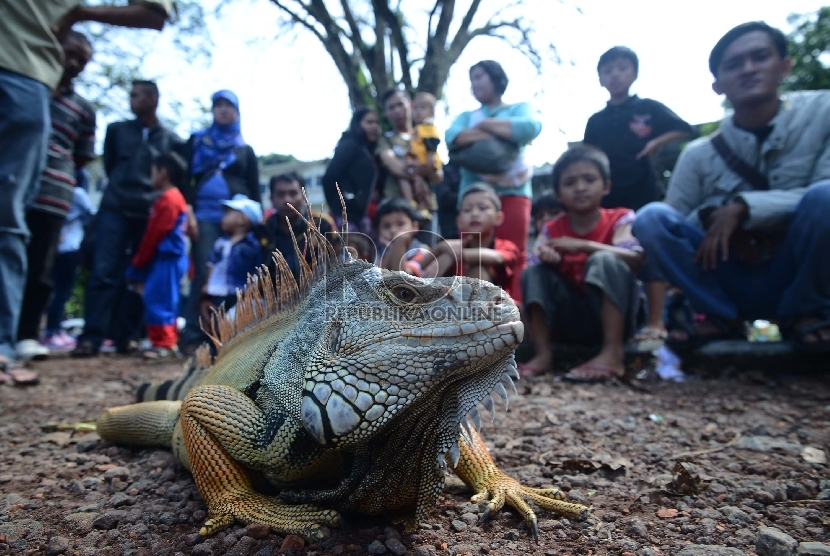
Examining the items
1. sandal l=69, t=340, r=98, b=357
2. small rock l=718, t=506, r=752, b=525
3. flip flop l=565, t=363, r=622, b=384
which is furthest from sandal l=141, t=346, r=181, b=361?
small rock l=718, t=506, r=752, b=525

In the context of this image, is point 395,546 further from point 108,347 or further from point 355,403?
point 108,347

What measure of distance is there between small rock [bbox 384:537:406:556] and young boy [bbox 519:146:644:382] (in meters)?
3.28

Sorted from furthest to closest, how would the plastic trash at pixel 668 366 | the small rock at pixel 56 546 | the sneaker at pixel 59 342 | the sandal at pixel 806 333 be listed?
the sneaker at pixel 59 342, the plastic trash at pixel 668 366, the sandal at pixel 806 333, the small rock at pixel 56 546

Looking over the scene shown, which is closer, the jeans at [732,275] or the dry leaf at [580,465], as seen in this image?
the dry leaf at [580,465]

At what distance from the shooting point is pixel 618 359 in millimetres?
4734

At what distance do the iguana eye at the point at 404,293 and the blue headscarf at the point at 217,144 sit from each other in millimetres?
5752

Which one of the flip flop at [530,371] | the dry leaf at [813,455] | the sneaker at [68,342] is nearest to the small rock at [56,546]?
the dry leaf at [813,455]

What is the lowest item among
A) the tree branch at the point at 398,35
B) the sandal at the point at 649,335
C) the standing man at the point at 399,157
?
the sandal at the point at 649,335

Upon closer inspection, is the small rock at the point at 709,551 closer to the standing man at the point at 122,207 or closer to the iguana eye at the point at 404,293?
the iguana eye at the point at 404,293

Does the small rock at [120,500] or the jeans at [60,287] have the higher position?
the jeans at [60,287]

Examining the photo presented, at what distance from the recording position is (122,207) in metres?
6.79

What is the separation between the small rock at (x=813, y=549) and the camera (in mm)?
Result: 1671

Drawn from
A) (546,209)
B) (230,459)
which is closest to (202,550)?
(230,459)

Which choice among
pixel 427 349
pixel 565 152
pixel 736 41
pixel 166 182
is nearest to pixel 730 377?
pixel 565 152
